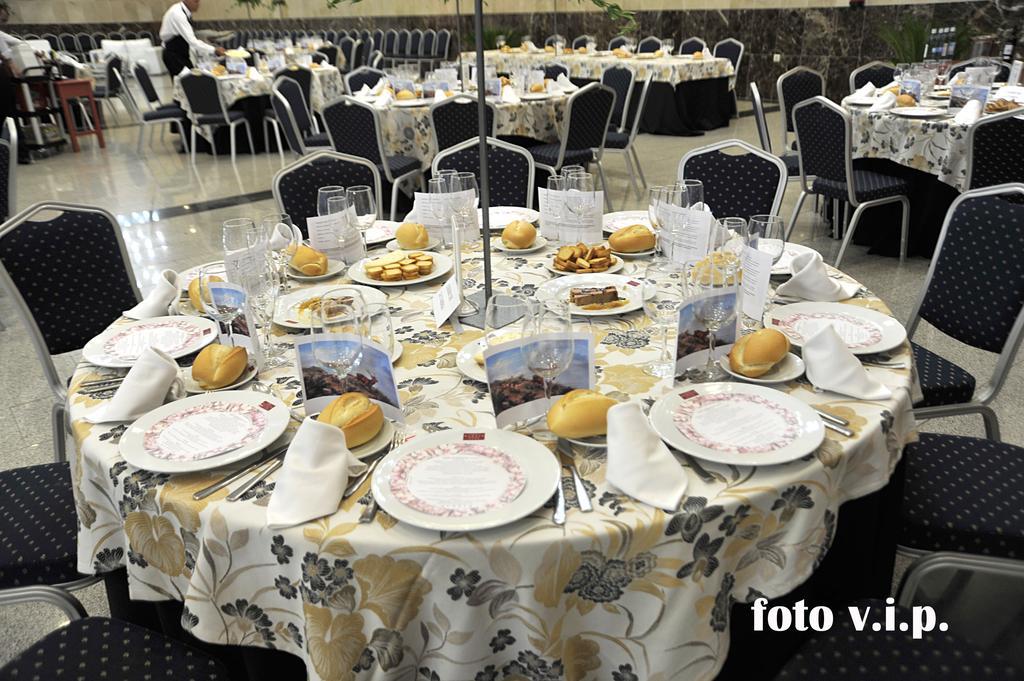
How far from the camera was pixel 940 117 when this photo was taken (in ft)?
14.1

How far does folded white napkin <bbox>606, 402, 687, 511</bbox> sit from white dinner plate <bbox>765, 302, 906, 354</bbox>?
0.57 metres

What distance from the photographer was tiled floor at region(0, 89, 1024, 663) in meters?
2.86

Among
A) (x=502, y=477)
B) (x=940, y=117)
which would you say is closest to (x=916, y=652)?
(x=502, y=477)

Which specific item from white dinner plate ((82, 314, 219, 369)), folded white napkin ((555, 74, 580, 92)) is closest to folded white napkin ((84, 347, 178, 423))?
white dinner plate ((82, 314, 219, 369))

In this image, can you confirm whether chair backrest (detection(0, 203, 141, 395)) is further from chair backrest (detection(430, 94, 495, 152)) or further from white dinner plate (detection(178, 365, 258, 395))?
chair backrest (detection(430, 94, 495, 152))

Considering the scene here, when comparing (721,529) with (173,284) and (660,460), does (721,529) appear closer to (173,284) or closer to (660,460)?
(660,460)

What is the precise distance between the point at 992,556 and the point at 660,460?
896 mm

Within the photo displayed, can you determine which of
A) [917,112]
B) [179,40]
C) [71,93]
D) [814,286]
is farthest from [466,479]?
[179,40]

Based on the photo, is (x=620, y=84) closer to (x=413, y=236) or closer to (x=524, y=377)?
(x=413, y=236)

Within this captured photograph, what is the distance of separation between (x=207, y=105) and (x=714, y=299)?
7702 millimetres

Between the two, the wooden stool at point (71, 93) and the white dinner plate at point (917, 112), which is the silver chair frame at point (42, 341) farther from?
the wooden stool at point (71, 93)

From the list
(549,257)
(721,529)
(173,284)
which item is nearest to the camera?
(721,529)

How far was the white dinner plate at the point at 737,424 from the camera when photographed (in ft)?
3.85

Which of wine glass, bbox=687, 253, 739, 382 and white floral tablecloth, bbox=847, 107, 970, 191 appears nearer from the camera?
wine glass, bbox=687, 253, 739, 382
